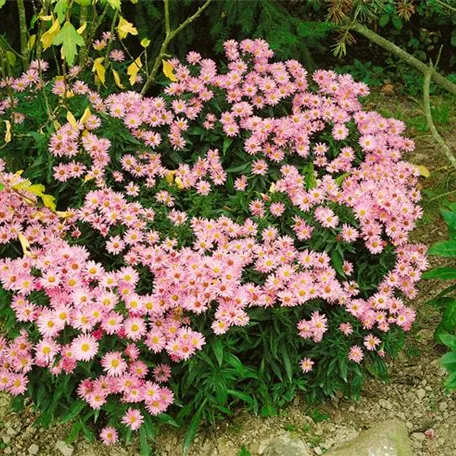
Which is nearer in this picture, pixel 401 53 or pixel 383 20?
pixel 401 53

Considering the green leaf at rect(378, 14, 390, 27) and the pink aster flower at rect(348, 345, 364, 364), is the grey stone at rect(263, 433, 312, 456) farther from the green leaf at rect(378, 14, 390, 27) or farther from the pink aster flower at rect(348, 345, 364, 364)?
the green leaf at rect(378, 14, 390, 27)

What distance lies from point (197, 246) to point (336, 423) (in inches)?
37.2

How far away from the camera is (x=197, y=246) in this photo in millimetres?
3004

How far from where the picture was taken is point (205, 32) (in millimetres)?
4418

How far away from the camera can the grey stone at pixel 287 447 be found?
2.94 meters

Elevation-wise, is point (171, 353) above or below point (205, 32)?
below

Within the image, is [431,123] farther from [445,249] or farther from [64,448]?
[64,448]

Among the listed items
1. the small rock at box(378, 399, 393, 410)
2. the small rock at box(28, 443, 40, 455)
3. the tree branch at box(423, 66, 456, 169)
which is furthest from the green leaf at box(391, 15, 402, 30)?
the small rock at box(28, 443, 40, 455)

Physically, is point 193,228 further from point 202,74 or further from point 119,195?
point 202,74

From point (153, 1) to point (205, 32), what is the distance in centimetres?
39

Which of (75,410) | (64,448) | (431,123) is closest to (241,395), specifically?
(75,410)

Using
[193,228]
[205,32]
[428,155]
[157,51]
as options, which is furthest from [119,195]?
[428,155]

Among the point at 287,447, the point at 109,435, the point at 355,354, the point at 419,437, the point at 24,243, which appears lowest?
the point at 109,435

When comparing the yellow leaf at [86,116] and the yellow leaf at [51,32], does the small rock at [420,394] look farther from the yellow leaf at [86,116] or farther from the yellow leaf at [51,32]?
the yellow leaf at [51,32]
